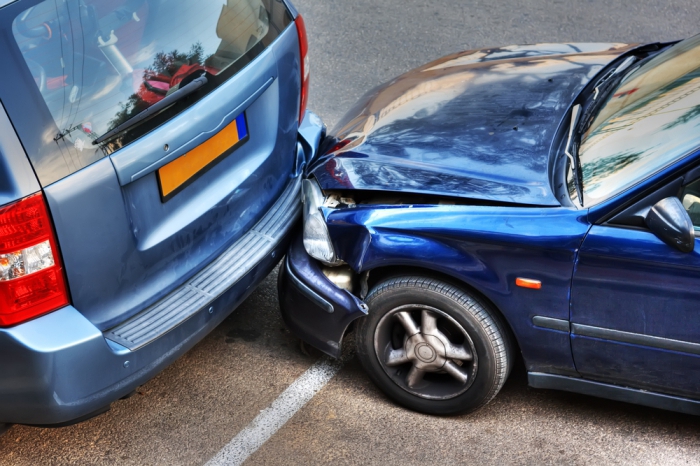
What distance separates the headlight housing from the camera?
342 centimetres

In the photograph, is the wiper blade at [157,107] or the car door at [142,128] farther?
the wiper blade at [157,107]

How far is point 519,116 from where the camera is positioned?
3.61m

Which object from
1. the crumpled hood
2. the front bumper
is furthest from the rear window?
the front bumper

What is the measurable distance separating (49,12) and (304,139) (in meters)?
1.44

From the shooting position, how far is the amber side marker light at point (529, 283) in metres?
3.09

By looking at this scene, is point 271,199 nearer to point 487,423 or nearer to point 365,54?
point 487,423

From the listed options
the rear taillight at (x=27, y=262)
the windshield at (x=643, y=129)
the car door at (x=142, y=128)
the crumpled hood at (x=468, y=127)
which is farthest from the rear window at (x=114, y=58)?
the windshield at (x=643, y=129)

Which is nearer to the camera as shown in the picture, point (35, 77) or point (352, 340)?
point (35, 77)

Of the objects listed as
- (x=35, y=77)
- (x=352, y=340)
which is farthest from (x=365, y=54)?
(x=35, y=77)

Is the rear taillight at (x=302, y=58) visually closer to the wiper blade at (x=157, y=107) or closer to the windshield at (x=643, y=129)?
the wiper blade at (x=157, y=107)

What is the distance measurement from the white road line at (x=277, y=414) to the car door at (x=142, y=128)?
2.31ft

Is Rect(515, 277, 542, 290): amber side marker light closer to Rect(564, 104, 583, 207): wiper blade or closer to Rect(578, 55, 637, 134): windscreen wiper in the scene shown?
Rect(564, 104, 583, 207): wiper blade

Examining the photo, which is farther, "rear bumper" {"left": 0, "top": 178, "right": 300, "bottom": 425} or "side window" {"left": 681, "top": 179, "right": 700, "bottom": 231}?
"side window" {"left": 681, "top": 179, "right": 700, "bottom": 231}

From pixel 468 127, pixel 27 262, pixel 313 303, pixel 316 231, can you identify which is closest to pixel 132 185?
pixel 27 262
